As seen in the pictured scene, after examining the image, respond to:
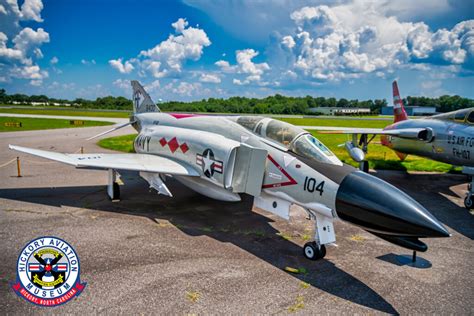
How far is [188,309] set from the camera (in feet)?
15.3

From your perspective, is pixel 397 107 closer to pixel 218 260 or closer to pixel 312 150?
pixel 312 150

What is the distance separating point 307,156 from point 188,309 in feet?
11.7

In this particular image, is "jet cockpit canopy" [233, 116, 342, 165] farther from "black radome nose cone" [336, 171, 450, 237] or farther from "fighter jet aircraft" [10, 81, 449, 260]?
"black radome nose cone" [336, 171, 450, 237]

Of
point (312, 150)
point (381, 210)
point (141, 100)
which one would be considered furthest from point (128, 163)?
point (381, 210)

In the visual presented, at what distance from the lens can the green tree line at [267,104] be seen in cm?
9656

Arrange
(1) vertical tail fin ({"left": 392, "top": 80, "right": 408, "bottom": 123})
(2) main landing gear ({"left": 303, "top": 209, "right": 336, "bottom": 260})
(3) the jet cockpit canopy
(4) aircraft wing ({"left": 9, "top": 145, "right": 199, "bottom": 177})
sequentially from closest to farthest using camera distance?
(2) main landing gear ({"left": 303, "top": 209, "right": 336, "bottom": 260})
(3) the jet cockpit canopy
(4) aircraft wing ({"left": 9, "top": 145, "right": 199, "bottom": 177})
(1) vertical tail fin ({"left": 392, "top": 80, "right": 408, "bottom": 123})

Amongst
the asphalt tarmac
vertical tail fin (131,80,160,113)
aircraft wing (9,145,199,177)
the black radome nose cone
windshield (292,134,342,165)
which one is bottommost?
the asphalt tarmac

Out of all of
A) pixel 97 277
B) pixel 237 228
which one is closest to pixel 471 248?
pixel 237 228

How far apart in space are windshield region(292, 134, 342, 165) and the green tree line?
8068 cm

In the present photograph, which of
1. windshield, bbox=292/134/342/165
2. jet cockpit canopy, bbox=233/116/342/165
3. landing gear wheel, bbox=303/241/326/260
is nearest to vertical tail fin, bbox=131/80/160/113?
jet cockpit canopy, bbox=233/116/342/165

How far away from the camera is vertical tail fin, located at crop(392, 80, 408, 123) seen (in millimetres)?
17266

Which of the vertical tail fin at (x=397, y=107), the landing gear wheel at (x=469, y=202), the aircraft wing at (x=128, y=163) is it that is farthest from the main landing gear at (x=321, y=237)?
the vertical tail fin at (x=397, y=107)

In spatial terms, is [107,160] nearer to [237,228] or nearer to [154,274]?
[237,228]

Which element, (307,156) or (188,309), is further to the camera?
(307,156)
